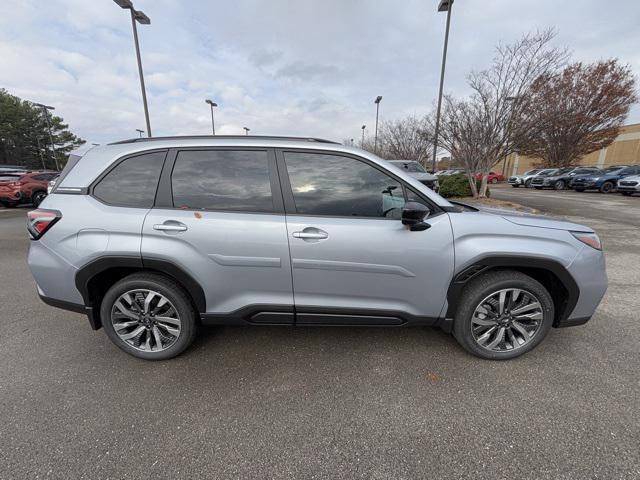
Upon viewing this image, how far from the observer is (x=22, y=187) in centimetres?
1246

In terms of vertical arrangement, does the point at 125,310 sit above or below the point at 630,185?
below

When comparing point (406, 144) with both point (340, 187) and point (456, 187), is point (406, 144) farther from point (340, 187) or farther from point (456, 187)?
point (340, 187)

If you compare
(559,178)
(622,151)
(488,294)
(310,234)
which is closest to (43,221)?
(310,234)

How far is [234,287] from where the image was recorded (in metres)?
2.42

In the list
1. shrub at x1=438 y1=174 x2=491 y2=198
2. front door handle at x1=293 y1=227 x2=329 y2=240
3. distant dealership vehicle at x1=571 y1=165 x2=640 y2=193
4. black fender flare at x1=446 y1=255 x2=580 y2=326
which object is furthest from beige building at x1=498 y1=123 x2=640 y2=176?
front door handle at x1=293 y1=227 x2=329 y2=240

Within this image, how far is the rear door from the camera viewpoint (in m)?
2.31

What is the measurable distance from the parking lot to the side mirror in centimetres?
120

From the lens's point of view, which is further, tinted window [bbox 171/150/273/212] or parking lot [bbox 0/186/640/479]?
tinted window [bbox 171/150/273/212]

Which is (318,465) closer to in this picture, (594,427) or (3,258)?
(594,427)

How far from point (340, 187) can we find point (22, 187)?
16.1 m

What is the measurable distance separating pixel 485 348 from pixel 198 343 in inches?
102

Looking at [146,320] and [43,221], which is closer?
[43,221]

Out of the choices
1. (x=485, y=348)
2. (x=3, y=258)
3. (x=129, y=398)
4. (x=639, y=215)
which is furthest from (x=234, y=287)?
(x=639, y=215)

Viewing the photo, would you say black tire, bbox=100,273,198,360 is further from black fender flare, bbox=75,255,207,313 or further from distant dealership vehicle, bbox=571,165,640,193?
distant dealership vehicle, bbox=571,165,640,193
